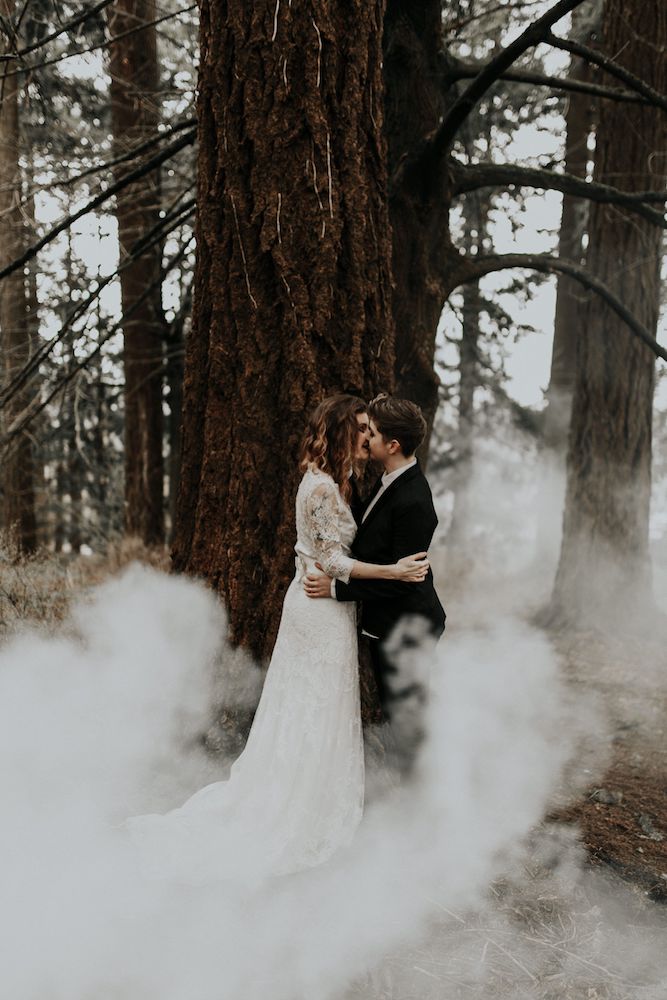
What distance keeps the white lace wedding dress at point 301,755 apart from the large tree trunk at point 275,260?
0.46 m

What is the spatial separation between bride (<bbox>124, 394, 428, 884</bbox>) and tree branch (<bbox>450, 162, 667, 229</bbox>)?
2.68 m

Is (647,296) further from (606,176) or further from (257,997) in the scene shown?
(257,997)

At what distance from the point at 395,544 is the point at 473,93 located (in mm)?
2740

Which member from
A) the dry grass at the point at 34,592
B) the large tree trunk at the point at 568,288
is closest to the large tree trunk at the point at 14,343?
the dry grass at the point at 34,592

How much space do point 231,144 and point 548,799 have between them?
394cm

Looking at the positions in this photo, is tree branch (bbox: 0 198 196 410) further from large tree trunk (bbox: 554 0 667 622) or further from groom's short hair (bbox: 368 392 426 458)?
large tree trunk (bbox: 554 0 667 622)

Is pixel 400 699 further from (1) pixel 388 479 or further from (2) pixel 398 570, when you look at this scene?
(1) pixel 388 479

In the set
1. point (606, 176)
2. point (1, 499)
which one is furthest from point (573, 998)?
point (1, 499)

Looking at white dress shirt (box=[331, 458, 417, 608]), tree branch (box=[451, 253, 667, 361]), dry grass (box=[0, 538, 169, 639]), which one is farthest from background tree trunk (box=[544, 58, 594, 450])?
white dress shirt (box=[331, 458, 417, 608])

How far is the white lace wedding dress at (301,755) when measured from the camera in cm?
368

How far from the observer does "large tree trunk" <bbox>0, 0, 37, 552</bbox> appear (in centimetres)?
795

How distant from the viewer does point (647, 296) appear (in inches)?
312

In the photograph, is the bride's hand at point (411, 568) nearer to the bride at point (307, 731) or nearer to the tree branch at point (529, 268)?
the bride at point (307, 731)

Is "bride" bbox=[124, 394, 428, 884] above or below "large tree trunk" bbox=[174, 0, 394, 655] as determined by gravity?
below
